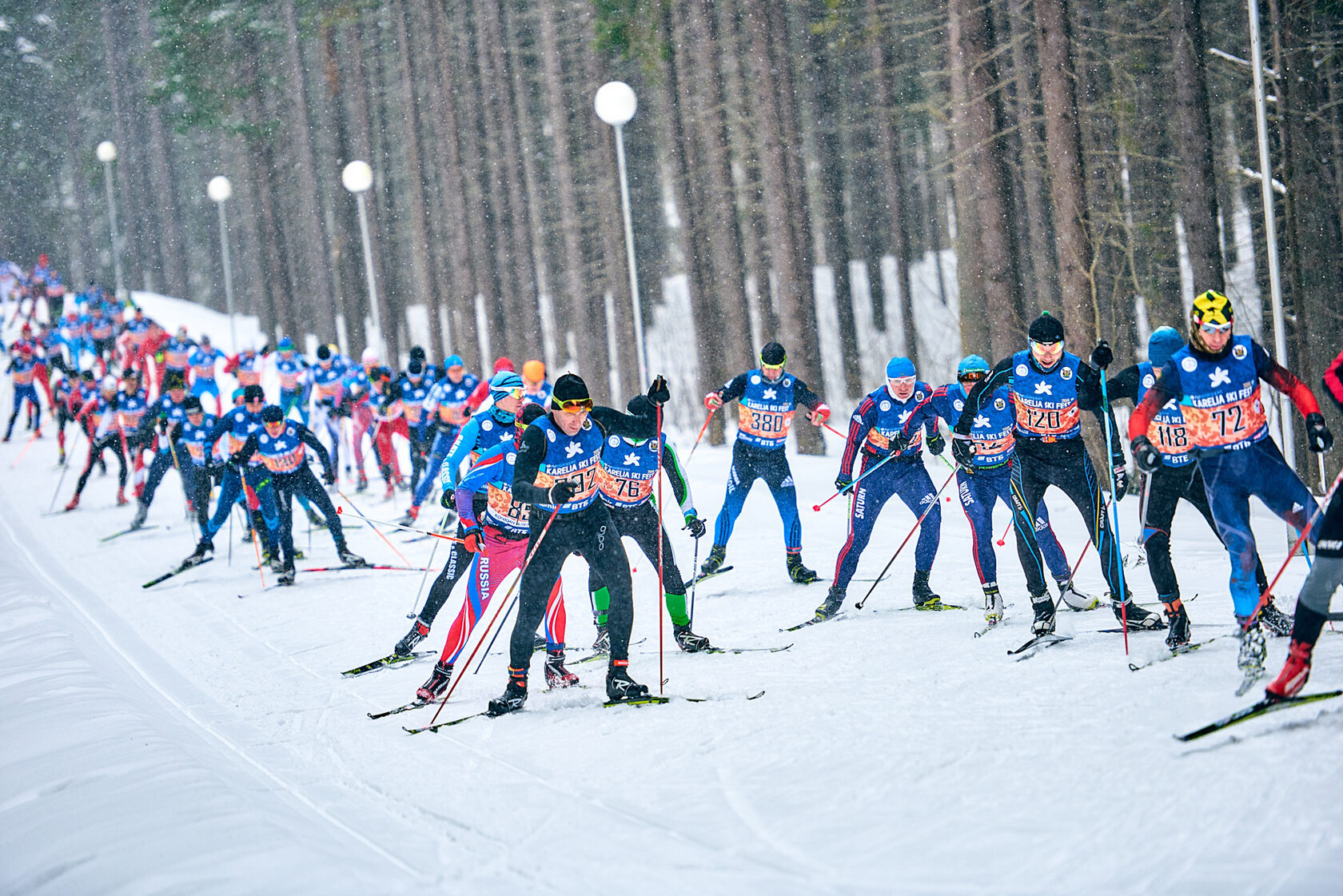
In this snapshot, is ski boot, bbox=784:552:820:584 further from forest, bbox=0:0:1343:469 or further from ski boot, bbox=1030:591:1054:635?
forest, bbox=0:0:1343:469

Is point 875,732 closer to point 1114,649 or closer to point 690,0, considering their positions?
point 1114,649

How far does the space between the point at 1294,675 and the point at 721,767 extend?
267 centimetres

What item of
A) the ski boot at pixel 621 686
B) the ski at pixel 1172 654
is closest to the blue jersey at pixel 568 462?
the ski boot at pixel 621 686

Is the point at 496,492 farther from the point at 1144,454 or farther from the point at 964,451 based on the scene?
the point at 1144,454

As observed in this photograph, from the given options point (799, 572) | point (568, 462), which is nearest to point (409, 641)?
point (568, 462)

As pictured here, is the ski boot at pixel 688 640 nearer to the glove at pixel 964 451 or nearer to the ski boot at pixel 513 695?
the ski boot at pixel 513 695

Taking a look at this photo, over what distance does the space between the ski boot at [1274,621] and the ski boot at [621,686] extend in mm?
3612

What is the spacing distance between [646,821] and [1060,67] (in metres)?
9.81

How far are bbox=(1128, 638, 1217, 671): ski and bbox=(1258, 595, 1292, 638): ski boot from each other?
1.08ft

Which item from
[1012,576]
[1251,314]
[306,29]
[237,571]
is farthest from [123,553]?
[1251,314]

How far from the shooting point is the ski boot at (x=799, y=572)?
9.96 meters

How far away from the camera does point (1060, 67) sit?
11875 millimetres

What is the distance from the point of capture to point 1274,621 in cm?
661

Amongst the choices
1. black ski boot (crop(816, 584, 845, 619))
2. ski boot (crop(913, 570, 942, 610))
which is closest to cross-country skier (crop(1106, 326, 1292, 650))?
ski boot (crop(913, 570, 942, 610))
